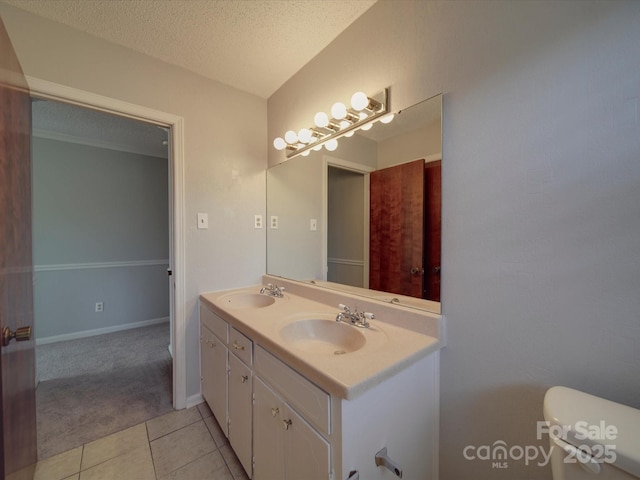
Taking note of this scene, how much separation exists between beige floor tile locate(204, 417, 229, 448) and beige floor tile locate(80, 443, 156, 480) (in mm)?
312

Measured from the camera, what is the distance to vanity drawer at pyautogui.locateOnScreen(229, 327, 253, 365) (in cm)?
115

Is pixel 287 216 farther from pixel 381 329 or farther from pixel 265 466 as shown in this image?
pixel 265 466

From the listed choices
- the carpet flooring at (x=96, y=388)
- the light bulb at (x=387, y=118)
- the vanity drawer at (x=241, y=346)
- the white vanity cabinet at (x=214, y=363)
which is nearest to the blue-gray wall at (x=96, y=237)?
the carpet flooring at (x=96, y=388)

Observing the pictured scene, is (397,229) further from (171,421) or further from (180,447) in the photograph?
(171,421)

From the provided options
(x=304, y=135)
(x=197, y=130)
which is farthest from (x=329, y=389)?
(x=197, y=130)

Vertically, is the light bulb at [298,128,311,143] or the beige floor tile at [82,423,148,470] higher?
the light bulb at [298,128,311,143]

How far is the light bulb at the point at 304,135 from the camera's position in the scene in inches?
64.2

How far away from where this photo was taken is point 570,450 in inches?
22.4

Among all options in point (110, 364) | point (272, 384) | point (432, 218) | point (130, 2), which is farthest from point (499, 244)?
point (110, 364)

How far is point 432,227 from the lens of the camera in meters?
1.09

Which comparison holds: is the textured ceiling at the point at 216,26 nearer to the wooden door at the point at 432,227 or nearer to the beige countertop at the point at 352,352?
the wooden door at the point at 432,227

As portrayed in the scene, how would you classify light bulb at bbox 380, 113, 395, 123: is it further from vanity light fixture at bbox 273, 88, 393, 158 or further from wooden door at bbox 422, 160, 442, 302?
wooden door at bbox 422, 160, 442, 302

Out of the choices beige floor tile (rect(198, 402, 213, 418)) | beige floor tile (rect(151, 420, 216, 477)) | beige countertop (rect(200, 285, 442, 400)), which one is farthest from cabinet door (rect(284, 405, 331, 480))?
beige floor tile (rect(198, 402, 213, 418))

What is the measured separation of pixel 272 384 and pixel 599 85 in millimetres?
1422
